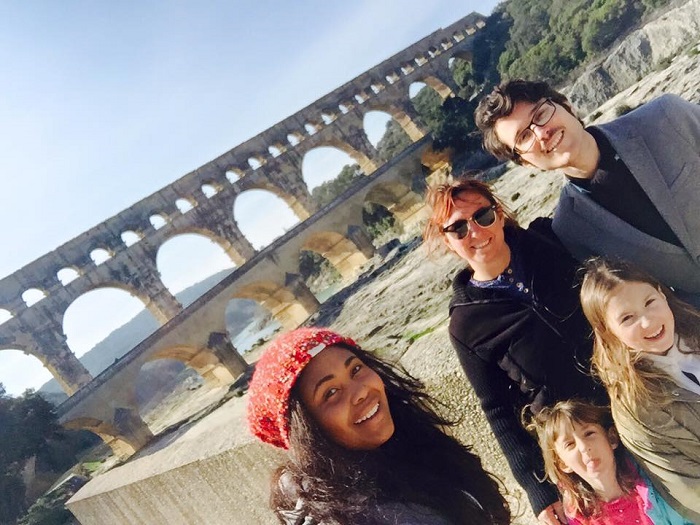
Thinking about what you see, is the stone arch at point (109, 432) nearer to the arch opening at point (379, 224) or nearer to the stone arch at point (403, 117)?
the arch opening at point (379, 224)

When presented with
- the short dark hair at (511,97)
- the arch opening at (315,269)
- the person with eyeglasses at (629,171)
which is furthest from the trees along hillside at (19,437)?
the arch opening at (315,269)

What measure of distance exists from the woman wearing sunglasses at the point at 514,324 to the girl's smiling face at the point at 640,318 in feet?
0.58

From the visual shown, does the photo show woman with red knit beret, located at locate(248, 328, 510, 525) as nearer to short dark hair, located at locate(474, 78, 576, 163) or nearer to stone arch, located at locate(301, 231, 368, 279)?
short dark hair, located at locate(474, 78, 576, 163)

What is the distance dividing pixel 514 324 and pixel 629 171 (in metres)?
0.72

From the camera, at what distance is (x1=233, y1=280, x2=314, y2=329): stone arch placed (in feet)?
72.4

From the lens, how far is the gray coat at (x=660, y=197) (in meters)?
1.81

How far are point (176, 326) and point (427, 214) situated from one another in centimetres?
1983

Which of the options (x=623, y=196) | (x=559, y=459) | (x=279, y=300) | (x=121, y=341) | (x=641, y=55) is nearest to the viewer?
(x=559, y=459)

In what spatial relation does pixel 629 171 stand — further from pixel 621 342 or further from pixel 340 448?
pixel 340 448

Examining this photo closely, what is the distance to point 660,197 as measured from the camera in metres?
1.82

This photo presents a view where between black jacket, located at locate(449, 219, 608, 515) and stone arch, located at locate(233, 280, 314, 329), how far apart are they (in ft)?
65.1

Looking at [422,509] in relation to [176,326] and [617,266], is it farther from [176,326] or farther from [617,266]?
[176,326]

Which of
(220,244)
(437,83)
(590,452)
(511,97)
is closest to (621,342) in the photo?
(590,452)

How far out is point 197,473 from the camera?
2.89m
